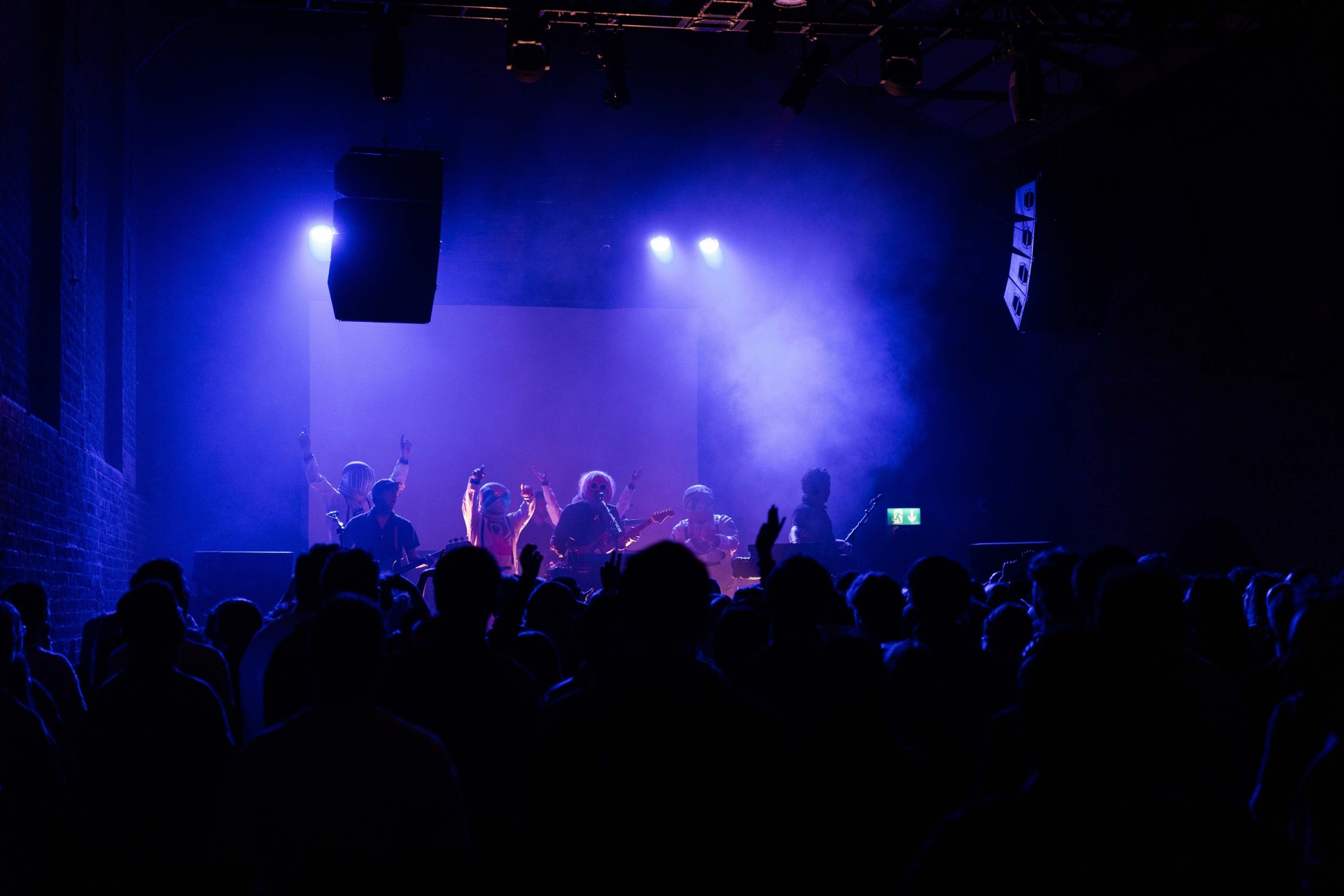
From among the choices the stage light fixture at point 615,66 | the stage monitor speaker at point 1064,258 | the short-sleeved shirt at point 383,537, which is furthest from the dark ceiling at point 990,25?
the short-sleeved shirt at point 383,537

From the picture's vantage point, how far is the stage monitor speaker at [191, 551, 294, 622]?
10.1 metres

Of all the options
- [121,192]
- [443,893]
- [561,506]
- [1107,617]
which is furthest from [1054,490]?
[443,893]

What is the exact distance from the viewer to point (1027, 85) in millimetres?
8633

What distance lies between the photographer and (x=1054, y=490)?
41.9 ft

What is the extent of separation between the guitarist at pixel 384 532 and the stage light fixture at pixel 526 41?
14.1 feet

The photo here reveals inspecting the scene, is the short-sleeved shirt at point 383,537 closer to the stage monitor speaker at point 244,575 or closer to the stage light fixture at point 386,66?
the stage monitor speaker at point 244,575

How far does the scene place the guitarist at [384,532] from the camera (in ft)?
34.2

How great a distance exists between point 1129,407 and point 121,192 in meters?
10.1

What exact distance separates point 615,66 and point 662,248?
16.6 feet

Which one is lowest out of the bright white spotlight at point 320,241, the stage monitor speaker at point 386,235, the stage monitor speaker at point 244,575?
the stage monitor speaker at point 244,575

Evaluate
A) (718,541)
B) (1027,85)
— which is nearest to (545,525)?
(718,541)

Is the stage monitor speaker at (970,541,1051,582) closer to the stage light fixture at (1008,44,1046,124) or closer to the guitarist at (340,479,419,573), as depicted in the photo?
the stage light fixture at (1008,44,1046,124)

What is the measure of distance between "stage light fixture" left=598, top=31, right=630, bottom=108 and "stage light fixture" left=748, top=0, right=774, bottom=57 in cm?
117

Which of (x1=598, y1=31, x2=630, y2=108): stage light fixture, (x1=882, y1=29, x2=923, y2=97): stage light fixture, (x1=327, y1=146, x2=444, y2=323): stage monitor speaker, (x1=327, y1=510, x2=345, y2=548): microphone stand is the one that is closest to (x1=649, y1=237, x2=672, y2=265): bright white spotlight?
(x1=598, y1=31, x2=630, y2=108): stage light fixture
